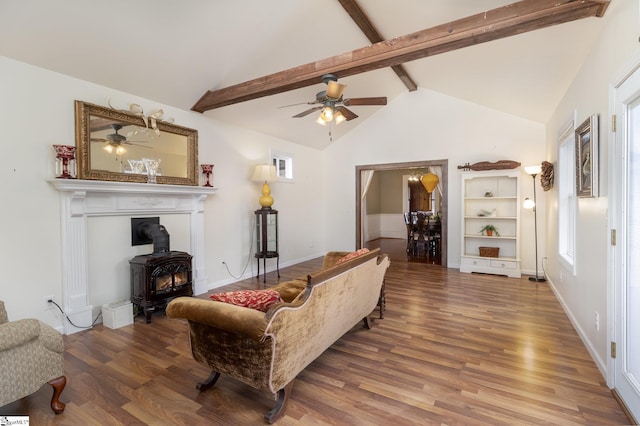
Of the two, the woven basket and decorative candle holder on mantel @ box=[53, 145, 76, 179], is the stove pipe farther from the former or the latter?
the woven basket

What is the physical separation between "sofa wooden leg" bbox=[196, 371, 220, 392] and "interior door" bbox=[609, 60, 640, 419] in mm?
2682

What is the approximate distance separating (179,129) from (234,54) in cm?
130

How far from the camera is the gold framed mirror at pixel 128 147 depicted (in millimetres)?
3295

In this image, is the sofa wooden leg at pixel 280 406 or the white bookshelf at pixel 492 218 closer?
the sofa wooden leg at pixel 280 406

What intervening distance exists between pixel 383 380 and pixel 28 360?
233 centimetres

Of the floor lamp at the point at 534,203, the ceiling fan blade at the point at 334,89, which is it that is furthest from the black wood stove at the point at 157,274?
the floor lamp at the point at 534,203

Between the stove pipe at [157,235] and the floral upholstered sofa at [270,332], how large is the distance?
1953mm

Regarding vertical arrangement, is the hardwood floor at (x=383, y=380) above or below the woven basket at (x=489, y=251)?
below

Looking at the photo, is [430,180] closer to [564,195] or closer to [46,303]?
[564,195]

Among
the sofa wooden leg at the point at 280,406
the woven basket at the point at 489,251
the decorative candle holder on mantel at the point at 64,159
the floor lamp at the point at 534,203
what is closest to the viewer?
the sofa wooden leg at the point at 280,406

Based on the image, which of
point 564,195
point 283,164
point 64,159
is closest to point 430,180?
point 564,195

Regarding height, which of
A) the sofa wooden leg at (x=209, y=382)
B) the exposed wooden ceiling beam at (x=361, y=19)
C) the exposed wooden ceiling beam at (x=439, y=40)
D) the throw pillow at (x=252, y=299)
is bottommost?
the sofa wooden leg at (x=209, y=382)

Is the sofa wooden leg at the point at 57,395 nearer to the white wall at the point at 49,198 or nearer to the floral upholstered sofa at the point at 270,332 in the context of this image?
the floral upholstered sofa at the point at 270,332

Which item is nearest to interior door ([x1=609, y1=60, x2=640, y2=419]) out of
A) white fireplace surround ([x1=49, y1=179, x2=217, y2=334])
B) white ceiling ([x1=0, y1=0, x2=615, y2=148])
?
white ceiling ([x1=0, y1=0, x2=615, y2=148])
